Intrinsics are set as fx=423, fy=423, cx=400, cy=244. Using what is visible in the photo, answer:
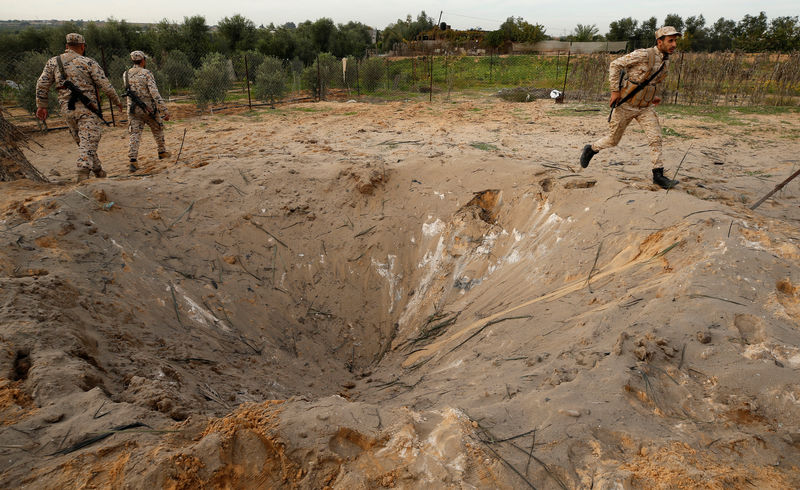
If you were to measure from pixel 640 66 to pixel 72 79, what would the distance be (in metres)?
7.10

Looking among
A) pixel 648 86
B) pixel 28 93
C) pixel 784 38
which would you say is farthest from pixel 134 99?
pixel 784 38

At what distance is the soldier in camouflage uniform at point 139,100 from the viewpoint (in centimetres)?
632

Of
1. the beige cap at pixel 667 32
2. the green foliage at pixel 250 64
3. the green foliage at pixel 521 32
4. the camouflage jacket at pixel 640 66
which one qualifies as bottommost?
the camouflage jacket at pixel 640 66

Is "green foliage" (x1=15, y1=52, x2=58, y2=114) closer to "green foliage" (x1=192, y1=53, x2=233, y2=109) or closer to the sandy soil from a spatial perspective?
"green foliage" (x1=192, y1=53, x2=233, y2=109)

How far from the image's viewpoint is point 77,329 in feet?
8.18

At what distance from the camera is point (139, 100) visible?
6.41 m

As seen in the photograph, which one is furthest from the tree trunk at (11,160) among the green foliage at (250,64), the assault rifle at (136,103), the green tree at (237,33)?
the green tree at (237,33)

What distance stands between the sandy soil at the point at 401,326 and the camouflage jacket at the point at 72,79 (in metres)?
1.31

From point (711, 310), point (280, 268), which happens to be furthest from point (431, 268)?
point (711, 310)

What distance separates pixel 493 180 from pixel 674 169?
327cm

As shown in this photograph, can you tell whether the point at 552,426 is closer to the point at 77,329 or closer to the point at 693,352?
the point at 693,352

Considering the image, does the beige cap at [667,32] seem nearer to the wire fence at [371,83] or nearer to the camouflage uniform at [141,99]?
the camouflage uniform at [141,99]

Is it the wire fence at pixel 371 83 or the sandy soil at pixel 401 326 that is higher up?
the wire fence at pixel 371 83

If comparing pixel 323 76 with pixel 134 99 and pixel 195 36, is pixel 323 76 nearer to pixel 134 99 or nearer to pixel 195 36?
pixel 134 99
